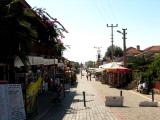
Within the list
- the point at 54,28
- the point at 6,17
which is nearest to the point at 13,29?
the point at 6,17

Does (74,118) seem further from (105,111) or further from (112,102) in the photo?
(112,102)

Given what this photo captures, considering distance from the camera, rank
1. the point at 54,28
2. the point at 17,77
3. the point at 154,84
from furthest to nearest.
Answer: the point at 154,84, the point at 54,28, the point at 17,77

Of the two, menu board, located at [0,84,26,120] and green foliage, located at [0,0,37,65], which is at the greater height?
green foliage, located at [0,0,37,65]

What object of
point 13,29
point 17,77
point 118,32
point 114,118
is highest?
point 118,32

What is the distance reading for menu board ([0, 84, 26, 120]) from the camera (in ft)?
47.0

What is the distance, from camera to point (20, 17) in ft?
59.1

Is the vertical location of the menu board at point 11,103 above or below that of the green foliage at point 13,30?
below

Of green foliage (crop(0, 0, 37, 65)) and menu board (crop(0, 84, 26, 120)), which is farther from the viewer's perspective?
green foliage (crop(0, 0, 37, 65))

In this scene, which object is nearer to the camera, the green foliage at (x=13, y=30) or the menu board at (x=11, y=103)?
the menu board at (x=11, y=103)

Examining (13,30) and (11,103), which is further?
(13,30)

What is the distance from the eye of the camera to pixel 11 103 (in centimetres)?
1489

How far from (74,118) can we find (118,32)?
48701 millimetres

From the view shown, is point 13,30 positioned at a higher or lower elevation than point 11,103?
higher

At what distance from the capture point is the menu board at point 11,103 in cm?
1432
